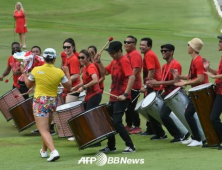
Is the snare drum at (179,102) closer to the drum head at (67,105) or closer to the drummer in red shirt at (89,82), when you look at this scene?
the drummer in red shirt at (89,82)

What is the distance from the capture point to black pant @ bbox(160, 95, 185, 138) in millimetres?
11208

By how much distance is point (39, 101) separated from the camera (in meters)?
9.91

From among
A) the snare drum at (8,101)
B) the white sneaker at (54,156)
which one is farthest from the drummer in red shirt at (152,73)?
the snare drum at (8,101)

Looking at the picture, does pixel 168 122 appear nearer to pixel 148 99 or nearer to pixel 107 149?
pixel 148 99

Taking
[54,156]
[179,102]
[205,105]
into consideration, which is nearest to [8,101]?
[54,156]

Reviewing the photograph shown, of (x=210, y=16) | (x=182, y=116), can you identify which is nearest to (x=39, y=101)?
(x=182, y=116)

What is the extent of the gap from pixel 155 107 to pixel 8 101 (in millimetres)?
3440

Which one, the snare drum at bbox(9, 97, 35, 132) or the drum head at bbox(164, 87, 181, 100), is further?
the snare drum at bbox(9, 97, 35, 132)

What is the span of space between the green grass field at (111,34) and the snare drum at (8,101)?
1.08 ft

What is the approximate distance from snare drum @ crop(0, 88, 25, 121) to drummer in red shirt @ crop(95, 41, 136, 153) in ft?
9.89

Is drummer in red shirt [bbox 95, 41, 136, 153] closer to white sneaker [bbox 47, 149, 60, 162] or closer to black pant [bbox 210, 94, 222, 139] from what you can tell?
white sneaker [bbox 47, 149, 60, 162]

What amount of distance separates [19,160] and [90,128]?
118 centimetres

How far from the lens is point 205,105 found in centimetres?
1017

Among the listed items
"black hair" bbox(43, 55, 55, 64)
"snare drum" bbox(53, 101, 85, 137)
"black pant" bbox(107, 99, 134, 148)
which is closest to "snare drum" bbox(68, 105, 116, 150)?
"black pant" bbox(107, 99, 134, 148)
